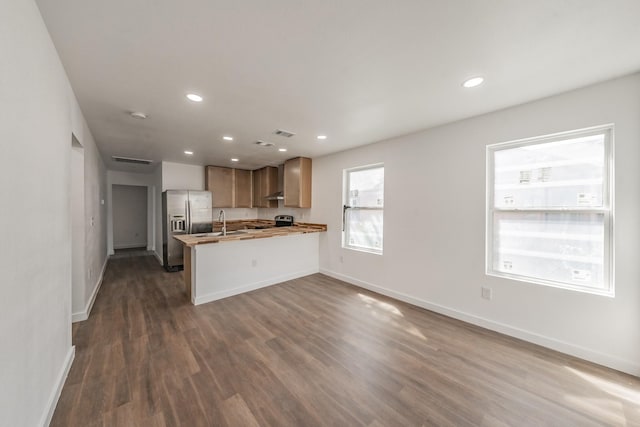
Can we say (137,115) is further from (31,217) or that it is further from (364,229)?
(364,229)

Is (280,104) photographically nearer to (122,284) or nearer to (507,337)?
(507,337)

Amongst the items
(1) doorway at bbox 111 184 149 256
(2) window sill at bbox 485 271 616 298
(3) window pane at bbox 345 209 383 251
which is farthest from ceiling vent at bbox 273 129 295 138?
(1) doorway at bbox 111 184 149 256

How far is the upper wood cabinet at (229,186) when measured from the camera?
19.2 ft

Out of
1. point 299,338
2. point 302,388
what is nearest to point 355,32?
point 302,388

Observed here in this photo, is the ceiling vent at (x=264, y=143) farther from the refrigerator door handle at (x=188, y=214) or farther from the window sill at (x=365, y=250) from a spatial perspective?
the refrigerator door handle at (x=188, y=214)

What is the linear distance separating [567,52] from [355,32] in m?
1.53

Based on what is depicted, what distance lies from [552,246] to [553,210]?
0.37m

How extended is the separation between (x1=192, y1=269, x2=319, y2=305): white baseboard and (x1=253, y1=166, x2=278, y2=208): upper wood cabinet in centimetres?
221

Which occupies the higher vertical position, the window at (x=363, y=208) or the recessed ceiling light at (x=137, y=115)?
the recessed ceiling light at (x=137, y=115)

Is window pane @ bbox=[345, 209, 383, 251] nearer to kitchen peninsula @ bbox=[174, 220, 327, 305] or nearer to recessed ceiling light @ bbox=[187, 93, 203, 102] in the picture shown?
kitchen peninsula @ bbox=[174, 220, 327, 305]

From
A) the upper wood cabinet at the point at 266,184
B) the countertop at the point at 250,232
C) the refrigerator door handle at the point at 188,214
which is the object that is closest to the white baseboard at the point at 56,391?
the countertop at the point at 250,232

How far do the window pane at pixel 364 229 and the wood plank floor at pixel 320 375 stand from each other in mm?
1310

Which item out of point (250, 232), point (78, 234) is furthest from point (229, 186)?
point (78, 234)

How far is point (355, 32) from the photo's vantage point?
1452mm
